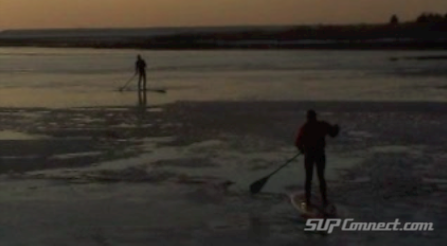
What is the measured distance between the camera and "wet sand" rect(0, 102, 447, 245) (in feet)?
34.9

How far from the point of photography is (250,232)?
10555 millimetres

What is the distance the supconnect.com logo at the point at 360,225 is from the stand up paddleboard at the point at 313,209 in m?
0.23

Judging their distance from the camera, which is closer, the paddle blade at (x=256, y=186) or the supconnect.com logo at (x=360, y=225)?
the supconnect.com logo at (x=360, y=225)

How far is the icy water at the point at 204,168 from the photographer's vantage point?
10.8 metres

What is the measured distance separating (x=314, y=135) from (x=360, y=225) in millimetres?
1532

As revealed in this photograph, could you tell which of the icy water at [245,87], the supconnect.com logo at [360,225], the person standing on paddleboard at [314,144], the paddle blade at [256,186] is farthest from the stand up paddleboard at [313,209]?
the icy water at [245,87]

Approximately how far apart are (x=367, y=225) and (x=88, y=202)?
4170mm

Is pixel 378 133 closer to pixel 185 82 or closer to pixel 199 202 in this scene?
pixel 199 202

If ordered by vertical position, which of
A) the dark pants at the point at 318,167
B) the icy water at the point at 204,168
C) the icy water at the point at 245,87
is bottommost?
the icy water at the point at 245,87

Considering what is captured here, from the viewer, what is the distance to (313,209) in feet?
38.0

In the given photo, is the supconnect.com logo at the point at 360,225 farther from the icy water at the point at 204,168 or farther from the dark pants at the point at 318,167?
the dark pants at the point at 318,167

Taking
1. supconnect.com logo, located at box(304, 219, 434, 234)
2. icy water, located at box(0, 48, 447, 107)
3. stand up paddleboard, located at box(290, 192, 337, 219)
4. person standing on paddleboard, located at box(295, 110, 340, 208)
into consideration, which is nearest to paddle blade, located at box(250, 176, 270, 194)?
stand up paddleboard, located at box(290, 192, 337, 219)

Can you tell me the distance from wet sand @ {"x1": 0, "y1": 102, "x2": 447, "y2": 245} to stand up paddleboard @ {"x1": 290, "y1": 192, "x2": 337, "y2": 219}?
14cm

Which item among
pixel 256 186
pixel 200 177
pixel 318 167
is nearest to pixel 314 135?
pixel 318 167
